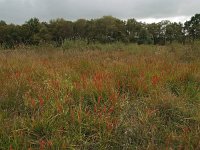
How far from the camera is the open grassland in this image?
2.56 meters

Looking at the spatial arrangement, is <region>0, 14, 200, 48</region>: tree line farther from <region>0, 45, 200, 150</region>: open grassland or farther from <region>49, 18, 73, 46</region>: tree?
<region>0, 45, 200, 150</region>: open grassland

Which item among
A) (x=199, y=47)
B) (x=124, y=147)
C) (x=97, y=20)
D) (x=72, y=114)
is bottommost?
(x=124, y=147)

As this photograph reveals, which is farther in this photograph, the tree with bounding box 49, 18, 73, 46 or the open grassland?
the tree with bounding box 49, 18, 73, 46

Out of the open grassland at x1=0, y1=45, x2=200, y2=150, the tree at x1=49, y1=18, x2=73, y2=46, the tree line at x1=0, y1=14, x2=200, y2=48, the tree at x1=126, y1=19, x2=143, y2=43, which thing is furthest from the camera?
the tree at x1=49, y1=18, x2=73, y2=46

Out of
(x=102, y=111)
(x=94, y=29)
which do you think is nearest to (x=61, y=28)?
(x=94, y=29)

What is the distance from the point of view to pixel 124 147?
254 cm

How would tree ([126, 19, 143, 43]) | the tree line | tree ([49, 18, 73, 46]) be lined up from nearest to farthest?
the tree line → tree ([126, 19, 143, 43]) → tree ([49, 18, 73, 46])

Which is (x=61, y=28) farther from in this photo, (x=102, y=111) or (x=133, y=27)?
(x=102, y=111)

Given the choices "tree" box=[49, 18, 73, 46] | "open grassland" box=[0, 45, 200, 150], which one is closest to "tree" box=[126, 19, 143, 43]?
"tree" box=[49, 18, 73, 46]

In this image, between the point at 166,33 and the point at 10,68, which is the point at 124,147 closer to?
the point at 10,68

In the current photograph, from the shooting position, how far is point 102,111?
9.61 ft

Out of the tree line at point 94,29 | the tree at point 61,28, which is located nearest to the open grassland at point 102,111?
the tree line at point 94,29

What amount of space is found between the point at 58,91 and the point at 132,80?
122 cm

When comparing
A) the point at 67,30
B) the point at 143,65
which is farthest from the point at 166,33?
the point at 143,65
